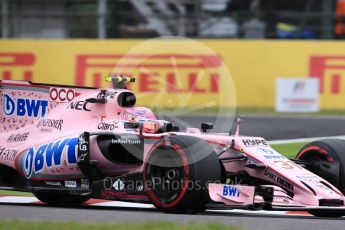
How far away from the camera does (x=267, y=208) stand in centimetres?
941

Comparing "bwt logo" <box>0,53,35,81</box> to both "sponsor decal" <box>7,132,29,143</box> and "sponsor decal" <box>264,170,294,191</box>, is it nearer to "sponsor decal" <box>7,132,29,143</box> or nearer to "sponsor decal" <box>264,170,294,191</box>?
"sponsor decal" <box>7,132,29,143</box>

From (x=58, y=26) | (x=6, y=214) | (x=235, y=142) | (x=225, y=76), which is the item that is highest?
(x=58, y=26)

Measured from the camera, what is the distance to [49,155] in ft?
35.6

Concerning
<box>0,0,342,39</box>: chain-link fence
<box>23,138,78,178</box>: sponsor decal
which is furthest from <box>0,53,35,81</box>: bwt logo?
<box>23,138,78,178</box>: sponsor decal

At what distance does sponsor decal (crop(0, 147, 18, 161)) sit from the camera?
1126 centimetres

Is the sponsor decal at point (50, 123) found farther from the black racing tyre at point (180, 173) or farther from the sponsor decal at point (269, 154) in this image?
the sponsor decal at point (269, 154)

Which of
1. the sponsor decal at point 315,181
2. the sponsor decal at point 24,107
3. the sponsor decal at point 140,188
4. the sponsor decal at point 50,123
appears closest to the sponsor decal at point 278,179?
the sponsor decal at point 315,181

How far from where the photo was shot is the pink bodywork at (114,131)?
372 inches

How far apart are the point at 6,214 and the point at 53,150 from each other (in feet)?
4.82

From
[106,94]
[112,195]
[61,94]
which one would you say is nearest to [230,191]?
[112,195]

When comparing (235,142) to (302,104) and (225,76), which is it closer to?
(225,76)

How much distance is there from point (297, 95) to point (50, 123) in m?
13.6

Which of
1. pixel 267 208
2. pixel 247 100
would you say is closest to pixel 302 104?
pixel 247 100

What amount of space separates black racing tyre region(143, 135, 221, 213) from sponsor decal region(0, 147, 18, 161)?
7.04ft
